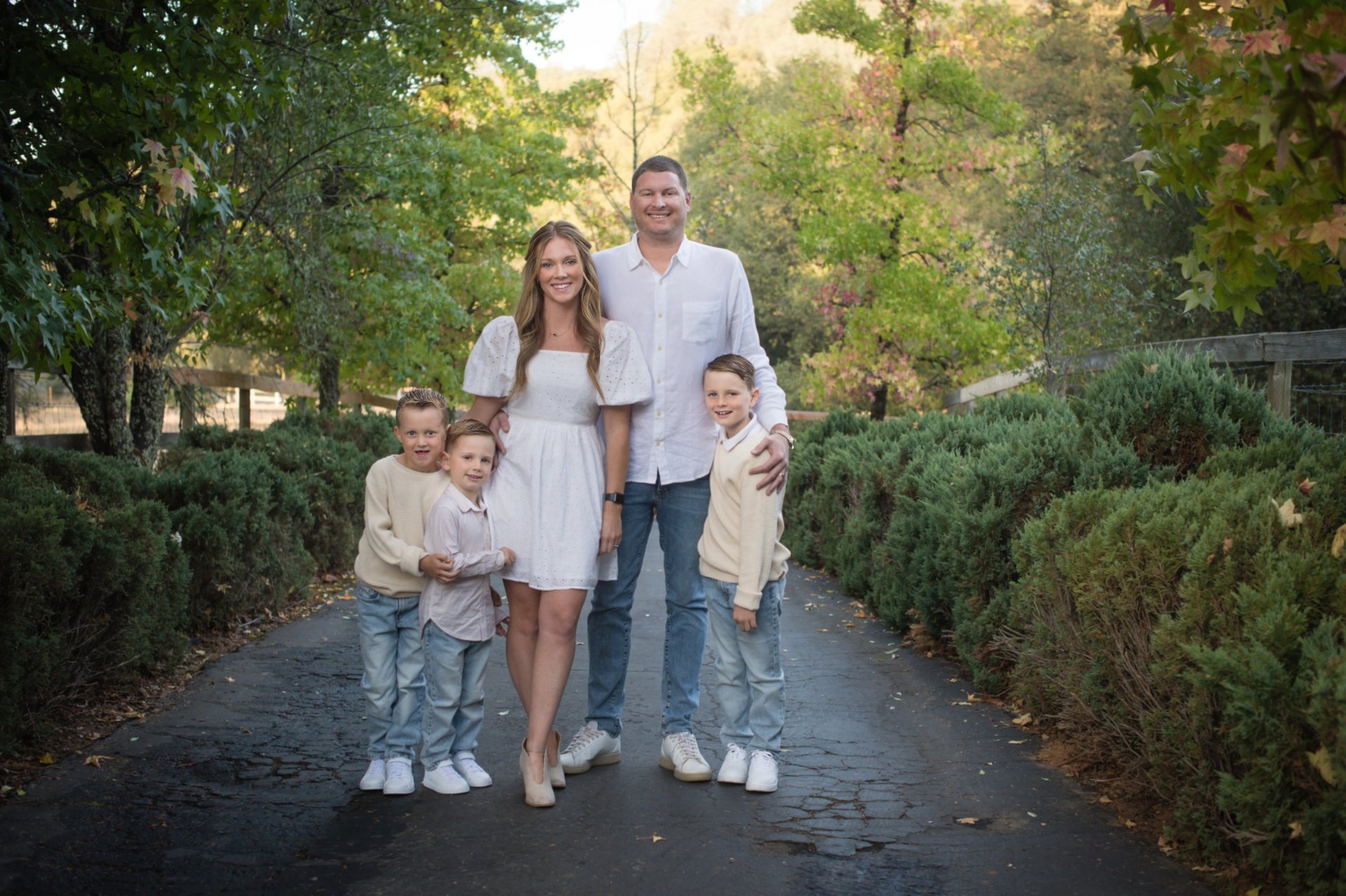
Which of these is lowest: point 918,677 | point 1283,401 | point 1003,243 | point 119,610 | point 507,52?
point 918,677

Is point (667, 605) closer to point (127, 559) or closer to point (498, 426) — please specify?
point (498, 426)

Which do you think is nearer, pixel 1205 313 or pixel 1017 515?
pixel 1017 515

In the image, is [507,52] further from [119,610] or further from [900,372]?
[119,610]

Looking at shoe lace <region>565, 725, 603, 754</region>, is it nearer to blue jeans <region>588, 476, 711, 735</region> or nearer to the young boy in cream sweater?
blue jeans <region>588, 476, 711, 735</region>

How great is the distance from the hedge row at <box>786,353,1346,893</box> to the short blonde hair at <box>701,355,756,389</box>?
1476 millimetres

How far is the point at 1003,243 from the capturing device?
605 inches

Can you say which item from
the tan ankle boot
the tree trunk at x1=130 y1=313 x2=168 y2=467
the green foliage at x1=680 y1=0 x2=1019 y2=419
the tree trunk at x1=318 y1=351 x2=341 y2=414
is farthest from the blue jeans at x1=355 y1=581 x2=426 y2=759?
the green foliage at x1=680 y1=0 x2=1019 y2=419

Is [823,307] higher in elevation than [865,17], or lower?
lower

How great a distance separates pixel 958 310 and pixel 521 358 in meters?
14.9

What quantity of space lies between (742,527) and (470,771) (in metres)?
1.43

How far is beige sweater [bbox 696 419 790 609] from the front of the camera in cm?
479

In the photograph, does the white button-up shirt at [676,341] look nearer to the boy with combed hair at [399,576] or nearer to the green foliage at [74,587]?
the boy with combed hair at [399,576]

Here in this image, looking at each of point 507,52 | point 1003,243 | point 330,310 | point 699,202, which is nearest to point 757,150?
point 507,52

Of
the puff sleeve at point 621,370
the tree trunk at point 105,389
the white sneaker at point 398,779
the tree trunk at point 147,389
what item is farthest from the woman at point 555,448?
the tree trunk at point 147,389
